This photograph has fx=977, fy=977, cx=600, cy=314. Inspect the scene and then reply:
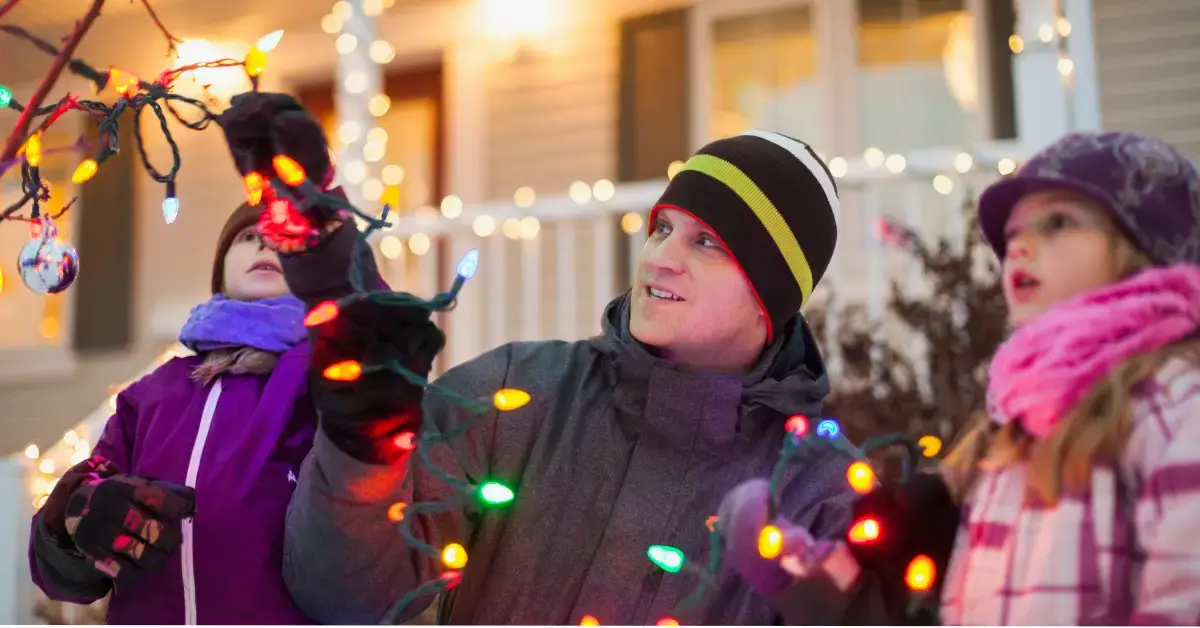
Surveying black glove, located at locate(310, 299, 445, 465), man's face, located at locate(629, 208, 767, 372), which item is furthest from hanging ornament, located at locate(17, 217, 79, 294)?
man's face, located at locate(629, 208, 767, 372)

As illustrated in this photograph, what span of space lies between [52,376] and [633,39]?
4.40m

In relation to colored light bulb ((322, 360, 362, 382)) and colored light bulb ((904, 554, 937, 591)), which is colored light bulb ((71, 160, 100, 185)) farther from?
colored light bulb ((904, 554, 937, 591))

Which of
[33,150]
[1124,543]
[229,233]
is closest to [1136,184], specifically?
[1124,543]

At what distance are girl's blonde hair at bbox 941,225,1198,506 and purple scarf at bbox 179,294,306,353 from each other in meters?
1.11

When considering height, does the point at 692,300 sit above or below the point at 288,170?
below

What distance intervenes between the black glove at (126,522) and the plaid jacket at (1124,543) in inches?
41.8

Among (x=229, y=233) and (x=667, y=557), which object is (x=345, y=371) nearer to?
(x=667, y=557)

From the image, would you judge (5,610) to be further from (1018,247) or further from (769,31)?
(769,31)

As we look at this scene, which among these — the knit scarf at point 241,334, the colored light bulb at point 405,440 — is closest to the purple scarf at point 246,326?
the knit scarf at point 241,334

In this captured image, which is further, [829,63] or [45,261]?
[829,63]

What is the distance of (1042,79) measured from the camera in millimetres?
3355

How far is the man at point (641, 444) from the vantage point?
1356mm

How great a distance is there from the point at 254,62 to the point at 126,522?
0.66 m

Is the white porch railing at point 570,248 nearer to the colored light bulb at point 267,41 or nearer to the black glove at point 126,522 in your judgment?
the black glove at point 126,522
